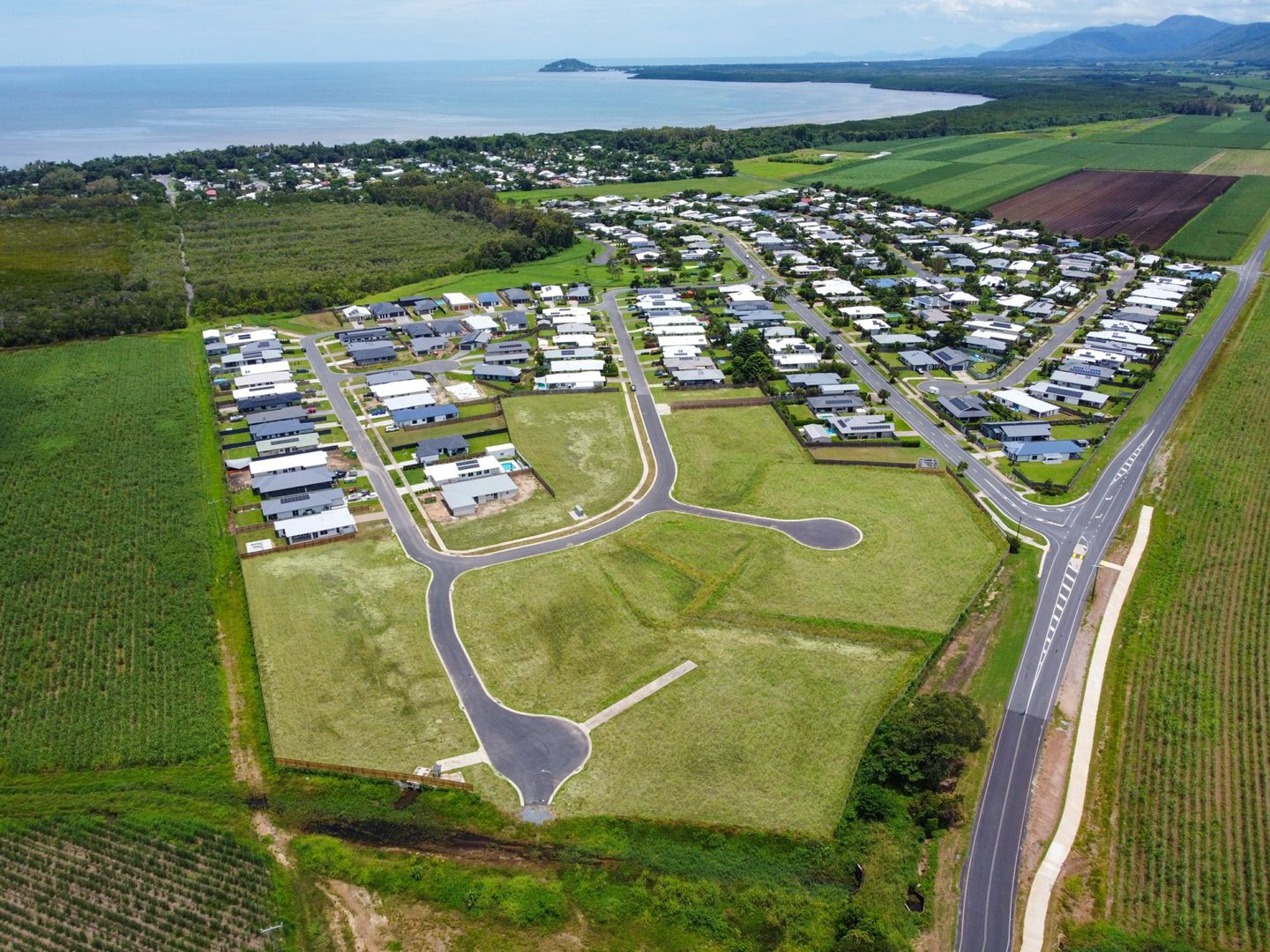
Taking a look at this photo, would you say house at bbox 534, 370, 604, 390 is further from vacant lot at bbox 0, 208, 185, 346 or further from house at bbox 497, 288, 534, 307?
vacant lot at bbox 0, 208, 185, 346

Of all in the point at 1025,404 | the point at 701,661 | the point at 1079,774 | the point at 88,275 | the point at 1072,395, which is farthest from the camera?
the point at 88,275

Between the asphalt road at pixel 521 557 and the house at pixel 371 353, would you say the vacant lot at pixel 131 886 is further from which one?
the house at pixel 371 353

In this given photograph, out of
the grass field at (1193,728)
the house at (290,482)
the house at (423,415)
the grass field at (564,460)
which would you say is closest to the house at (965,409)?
the grass field at (1193,728)

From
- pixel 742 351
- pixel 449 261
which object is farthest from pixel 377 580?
pixel 449 261

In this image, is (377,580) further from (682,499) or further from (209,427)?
(209,427)

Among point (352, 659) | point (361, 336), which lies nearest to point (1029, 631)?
point (352, 659)

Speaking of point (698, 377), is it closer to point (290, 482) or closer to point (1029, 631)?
point (290, 482)
